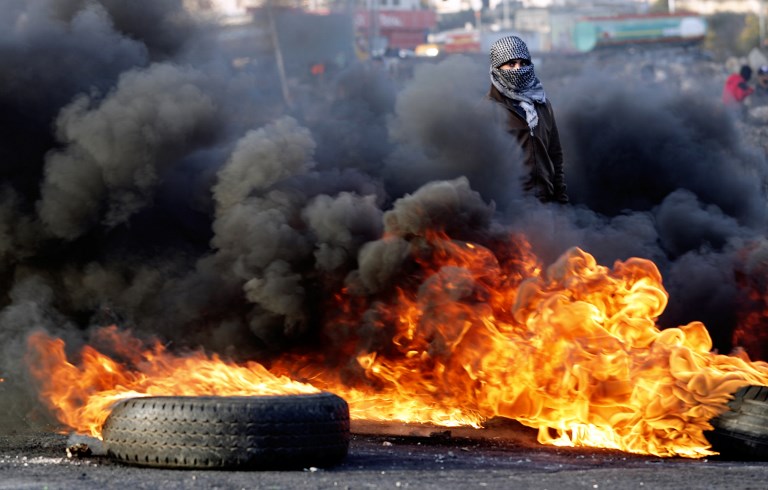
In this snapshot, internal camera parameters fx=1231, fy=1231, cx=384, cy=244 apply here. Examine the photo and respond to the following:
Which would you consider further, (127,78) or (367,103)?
(367,103)

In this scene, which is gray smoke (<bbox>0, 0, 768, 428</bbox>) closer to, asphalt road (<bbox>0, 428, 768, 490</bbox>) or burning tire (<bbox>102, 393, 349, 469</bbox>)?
asphalt road (<bbox>0, 428, 768, 490</bbox>)

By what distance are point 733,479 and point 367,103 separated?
8.38 m

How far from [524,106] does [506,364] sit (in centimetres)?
313

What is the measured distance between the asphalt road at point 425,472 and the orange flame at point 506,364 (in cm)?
31

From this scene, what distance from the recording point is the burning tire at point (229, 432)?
6.82m

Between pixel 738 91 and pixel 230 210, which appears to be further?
pixel 738 91

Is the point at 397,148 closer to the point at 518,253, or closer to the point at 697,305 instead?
the point at 518,253

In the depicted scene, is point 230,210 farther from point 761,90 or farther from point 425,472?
point 761,90

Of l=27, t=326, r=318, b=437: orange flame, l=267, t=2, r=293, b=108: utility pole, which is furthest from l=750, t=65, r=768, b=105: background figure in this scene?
l=27, t=326, r=318, b=437: orange flame

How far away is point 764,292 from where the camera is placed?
414 inches

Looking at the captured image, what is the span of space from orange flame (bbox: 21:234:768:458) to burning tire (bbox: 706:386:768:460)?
0.07 m

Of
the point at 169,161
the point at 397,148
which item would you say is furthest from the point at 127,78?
the point at 397,148

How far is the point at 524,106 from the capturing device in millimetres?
10805

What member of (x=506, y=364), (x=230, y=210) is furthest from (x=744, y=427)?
(x=230, y=210)
